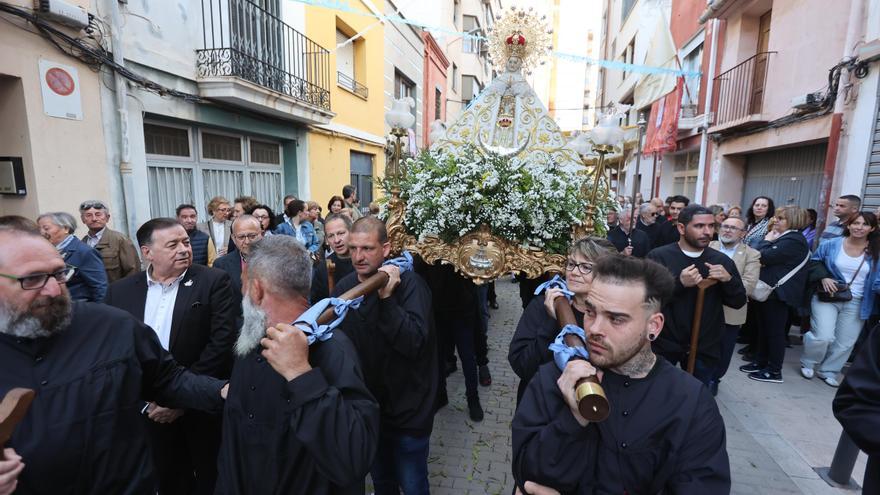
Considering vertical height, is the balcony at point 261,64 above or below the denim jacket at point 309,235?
above

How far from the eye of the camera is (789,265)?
5156 millimetres

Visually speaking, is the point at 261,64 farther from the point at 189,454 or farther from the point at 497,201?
the point at 189,454

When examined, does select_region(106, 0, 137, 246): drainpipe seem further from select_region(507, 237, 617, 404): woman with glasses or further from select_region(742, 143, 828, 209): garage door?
select_region(742, 143, 828, 209): garage door

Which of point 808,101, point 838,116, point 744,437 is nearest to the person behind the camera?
point 744,437

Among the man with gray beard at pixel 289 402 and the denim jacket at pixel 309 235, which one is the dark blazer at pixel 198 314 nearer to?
the man with gray beard at pixel 289 402

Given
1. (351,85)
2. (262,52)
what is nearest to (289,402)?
(262,52)

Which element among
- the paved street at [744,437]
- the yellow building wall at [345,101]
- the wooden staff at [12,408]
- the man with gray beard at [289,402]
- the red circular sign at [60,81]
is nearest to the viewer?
the wooden staff at [12,408]

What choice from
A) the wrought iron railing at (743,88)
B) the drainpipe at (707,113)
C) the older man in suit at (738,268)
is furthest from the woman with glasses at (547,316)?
the drainpipe at (707,113)

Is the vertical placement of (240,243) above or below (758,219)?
below

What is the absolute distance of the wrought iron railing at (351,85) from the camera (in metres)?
11.8

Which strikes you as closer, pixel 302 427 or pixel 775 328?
pixel 302 427

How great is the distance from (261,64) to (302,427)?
827 cm

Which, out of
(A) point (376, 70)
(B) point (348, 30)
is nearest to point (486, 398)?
(B) point (348, 30)

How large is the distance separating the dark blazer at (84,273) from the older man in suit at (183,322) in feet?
4.36
